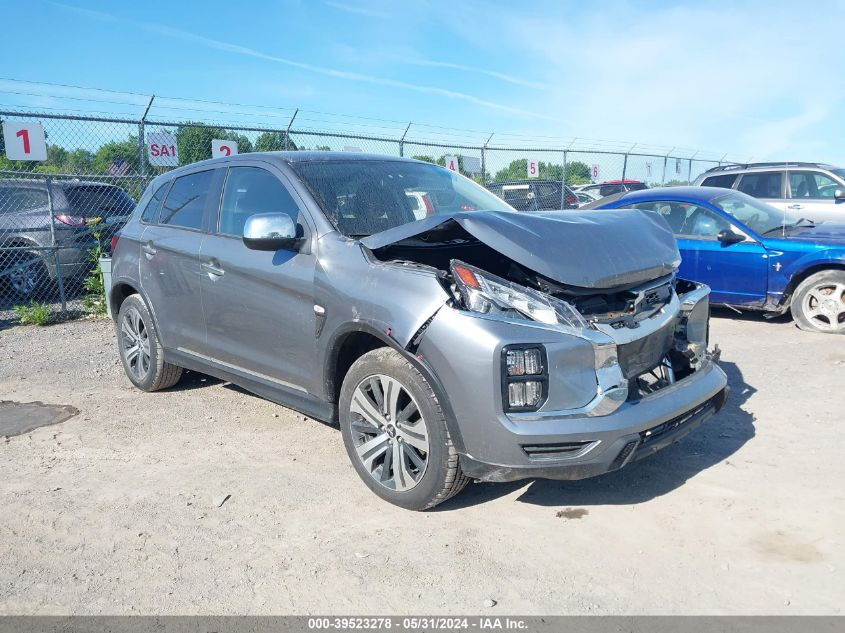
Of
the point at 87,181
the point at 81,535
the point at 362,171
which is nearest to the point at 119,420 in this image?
the point at 81,535

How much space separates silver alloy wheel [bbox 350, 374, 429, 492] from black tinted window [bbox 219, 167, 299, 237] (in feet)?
3.96

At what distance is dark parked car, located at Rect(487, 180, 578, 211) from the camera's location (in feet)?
51.4

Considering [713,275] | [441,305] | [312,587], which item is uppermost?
[441,305]

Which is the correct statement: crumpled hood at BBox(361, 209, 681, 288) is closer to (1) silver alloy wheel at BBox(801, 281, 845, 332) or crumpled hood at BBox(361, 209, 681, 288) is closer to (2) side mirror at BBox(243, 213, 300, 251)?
(2) side mirror at BBox(243, 213, 300, 251)

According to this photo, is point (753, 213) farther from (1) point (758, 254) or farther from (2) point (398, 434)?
(2) point (398, 434)

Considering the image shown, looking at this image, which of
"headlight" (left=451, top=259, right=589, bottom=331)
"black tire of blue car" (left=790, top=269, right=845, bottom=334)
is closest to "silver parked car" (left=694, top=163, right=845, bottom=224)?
"black tire of blue car" (left=790, top=269, right=845, bottom=334)

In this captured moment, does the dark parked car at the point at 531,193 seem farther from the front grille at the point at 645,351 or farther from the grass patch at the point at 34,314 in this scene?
the front grille at the point at 645,351

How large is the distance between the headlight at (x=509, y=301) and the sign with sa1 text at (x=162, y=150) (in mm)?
8574

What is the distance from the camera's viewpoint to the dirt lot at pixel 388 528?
2994 millimetres

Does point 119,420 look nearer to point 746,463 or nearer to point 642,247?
point 642,247

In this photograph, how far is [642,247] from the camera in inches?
158

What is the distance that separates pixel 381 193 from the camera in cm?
454

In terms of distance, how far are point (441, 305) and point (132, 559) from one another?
1848mm

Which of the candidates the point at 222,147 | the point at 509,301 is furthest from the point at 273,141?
the point at 509,301
